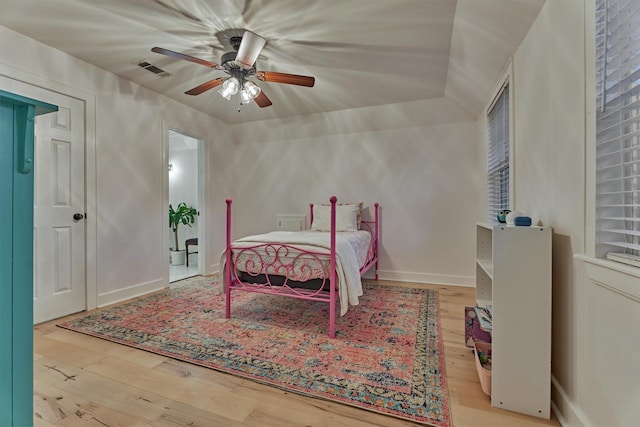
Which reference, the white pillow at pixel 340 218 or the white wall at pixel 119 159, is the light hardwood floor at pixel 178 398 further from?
the white pillow at pixel 340 218

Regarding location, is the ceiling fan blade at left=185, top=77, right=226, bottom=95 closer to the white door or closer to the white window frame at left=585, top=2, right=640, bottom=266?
the white door

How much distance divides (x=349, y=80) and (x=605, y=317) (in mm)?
2721

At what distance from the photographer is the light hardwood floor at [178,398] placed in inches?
52.4

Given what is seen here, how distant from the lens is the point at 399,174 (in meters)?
3.88

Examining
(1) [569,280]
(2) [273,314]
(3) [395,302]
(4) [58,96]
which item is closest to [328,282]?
(2) [273,314]

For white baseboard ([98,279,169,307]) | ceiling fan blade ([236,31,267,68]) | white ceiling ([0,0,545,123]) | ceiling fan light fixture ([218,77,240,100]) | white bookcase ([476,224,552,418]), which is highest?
white ceiling ([0,0,545,123])

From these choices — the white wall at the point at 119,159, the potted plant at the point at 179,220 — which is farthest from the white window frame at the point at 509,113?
the potted plant at the point at 179,220

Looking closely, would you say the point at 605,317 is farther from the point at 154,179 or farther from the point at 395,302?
the point at 154,179

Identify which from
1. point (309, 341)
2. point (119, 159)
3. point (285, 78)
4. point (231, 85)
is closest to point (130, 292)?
point (119, 159)

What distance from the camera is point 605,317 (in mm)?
1061

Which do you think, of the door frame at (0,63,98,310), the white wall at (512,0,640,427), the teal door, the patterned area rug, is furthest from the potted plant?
the white wall at (512,0,640,427)

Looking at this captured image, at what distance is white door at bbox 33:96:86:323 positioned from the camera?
8.04 feet

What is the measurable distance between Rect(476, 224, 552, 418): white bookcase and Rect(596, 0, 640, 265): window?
304 mm

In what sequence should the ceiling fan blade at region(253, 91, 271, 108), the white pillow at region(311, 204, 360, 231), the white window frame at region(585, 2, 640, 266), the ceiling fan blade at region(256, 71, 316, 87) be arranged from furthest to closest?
the white pillow at region(311, 204, 360, 231) < the ceiling fan blade at region(253, 91, 271, 108) < the ceiling fan blade at region(256, 71, 316, 87) < the white window frame at region(585, 2, 640, 266)
